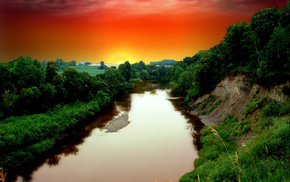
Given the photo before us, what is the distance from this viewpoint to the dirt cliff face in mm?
27098

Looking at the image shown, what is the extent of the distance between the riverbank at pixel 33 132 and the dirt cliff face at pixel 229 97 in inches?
1064

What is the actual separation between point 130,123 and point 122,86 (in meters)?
48.1

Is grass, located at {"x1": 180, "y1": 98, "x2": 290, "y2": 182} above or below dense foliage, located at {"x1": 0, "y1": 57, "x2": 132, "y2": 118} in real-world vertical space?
below

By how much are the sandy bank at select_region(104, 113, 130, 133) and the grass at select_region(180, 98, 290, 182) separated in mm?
16007

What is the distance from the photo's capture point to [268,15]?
1298 inches

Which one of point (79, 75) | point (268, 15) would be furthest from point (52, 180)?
point (268, 15)

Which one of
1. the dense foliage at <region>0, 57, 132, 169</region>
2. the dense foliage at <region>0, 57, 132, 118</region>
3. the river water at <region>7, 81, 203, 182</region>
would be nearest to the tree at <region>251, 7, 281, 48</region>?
the river water at <region>7, 81, 203, 182</region>

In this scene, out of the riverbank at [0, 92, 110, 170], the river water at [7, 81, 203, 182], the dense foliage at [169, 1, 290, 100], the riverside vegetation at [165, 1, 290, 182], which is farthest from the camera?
the riverbank at [0, 92, 110, 170]

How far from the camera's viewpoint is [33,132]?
27.7 m

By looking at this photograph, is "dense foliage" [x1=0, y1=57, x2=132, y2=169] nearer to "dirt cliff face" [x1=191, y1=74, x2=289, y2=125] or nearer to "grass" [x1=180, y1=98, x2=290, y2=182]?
"grass" [x1=180, y1=98, x2=290, y2=182]

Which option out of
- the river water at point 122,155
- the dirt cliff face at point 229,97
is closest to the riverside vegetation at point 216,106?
the dirt cliff face at point 229,97

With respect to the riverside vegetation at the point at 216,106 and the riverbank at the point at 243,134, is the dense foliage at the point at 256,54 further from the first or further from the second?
the riverbank at the point at 243,134

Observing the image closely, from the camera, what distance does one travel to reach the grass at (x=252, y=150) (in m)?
11.1

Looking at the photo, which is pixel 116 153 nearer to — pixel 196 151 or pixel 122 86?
pixel 196 151
